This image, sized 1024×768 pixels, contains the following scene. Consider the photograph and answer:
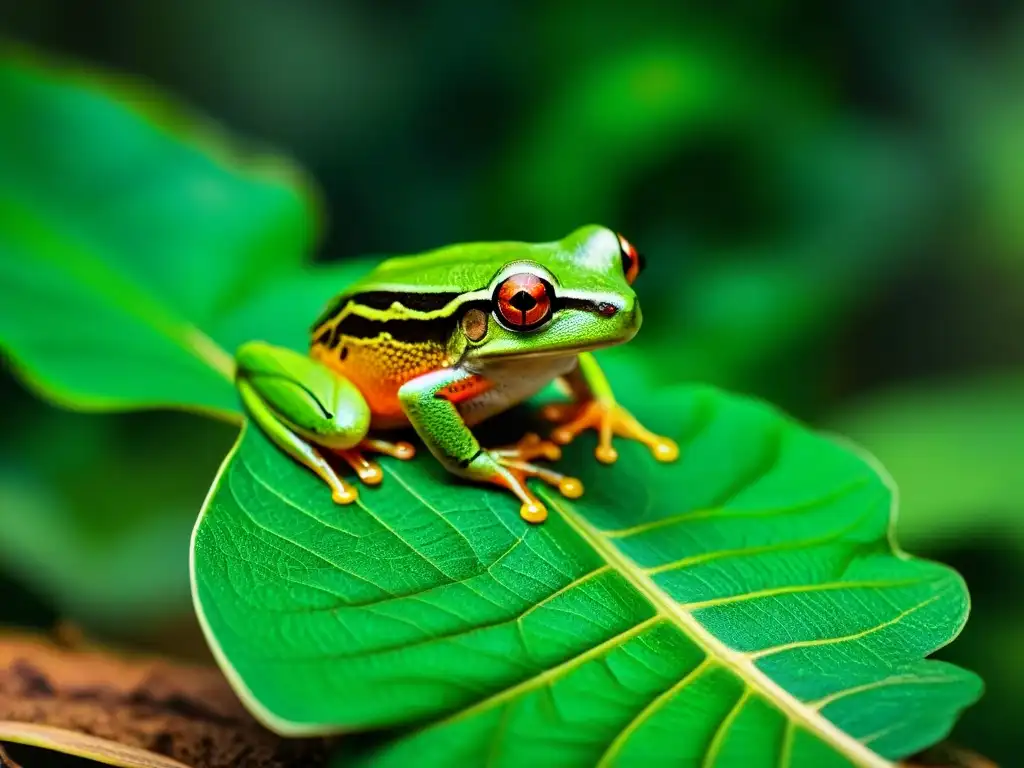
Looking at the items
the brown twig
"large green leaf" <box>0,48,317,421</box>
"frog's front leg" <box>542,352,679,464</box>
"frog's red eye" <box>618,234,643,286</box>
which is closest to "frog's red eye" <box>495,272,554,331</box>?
"frog's red eye" <box>618,234,643,286</box>

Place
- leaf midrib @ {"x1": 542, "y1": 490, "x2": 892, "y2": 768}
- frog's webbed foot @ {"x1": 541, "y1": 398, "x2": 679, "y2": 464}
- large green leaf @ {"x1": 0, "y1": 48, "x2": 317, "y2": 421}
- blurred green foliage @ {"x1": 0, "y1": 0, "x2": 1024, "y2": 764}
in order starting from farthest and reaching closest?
blurred green foliage @ {"x1": 0, "y1": 0, "x2": 1024, "y2": 764}, large green leaf @ {"x1": 0, "y1": 48, "x2": 317, "y2": 421}, frog's webbed foot @ {"x1": 541, "y1": 398, "x2": 679, "y2": 464}, leaf midrib @ {"x1": 542, "y1": 490, "x2": 892, "y2": 768}

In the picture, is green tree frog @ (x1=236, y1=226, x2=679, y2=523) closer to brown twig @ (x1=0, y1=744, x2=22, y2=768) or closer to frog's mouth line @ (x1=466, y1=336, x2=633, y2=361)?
frog's mouth line @ (x1=466, y1=336, x2=633, y2=361)

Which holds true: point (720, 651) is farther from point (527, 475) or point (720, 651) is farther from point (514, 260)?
point (514, 260)

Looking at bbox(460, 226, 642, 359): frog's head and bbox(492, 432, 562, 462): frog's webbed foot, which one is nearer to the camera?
bbox(460, 226, 642, 359): frog's head

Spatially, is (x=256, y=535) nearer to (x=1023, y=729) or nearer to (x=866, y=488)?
(x=866, y=488)

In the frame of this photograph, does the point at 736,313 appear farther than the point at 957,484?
Yes

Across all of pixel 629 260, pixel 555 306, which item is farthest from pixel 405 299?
pixel 629 260

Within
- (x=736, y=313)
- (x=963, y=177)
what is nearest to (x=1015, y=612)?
(x=736, y=313)
